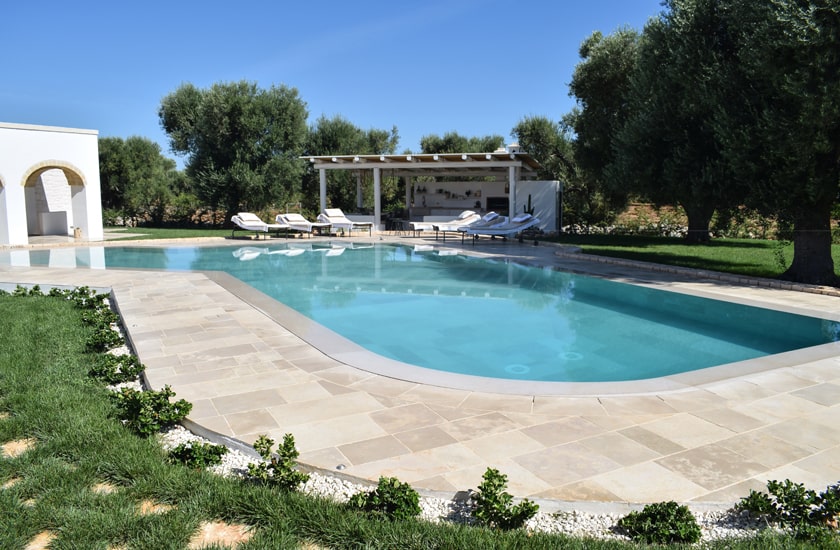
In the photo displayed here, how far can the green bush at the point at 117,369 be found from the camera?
4.43 metres

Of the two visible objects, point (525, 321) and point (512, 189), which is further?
point (512, 189)

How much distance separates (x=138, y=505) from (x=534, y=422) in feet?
7.50

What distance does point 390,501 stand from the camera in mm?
2514

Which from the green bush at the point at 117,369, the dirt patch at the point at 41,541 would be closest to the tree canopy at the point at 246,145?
the green bush at the point at 117,369

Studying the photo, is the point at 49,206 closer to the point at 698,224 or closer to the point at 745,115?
the point at 745,115

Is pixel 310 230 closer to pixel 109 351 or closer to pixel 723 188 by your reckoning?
pixel 723 188

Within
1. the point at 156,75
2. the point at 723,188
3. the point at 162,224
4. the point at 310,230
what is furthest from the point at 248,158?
the point at 723,188

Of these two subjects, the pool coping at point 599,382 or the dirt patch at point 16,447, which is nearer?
the dirt patch at point 16,447

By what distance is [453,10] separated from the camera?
2042 cm

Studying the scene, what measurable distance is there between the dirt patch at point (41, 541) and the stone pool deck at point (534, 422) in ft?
3.71

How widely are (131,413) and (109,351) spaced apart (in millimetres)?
2201

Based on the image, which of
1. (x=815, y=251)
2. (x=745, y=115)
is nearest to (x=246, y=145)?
(x=745, y=115)

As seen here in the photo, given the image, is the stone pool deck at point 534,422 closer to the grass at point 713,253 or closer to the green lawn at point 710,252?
the grass at point 713,253

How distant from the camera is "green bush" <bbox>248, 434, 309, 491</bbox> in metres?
2.73
